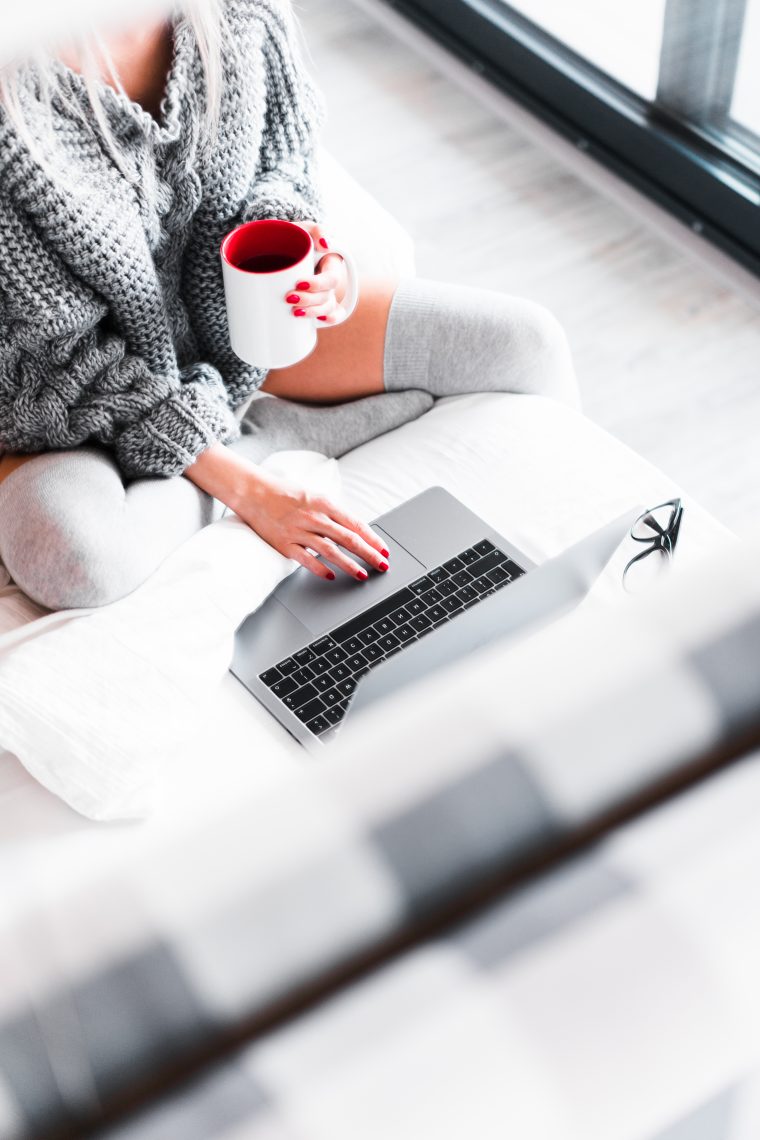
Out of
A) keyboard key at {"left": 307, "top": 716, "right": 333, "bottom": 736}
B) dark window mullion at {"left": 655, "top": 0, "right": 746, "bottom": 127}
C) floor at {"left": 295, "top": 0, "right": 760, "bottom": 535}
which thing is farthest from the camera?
dark window mullion at {"left": 655, "top": 0, "right": 746, "bottom": 127}

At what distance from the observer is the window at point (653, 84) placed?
1909mm

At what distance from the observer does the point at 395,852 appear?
111 millimetres

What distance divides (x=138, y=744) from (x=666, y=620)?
3.06ft

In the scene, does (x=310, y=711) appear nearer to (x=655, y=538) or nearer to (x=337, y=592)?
(x=337, y=592)

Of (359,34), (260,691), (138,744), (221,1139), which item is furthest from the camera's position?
(359,34)

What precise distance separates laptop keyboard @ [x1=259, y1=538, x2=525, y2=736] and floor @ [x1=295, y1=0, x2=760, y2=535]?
539mm

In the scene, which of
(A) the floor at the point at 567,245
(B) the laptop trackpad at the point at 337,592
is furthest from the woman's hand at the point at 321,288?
(A) the floor at the point at 567,245

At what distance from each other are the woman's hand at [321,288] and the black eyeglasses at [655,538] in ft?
1.17

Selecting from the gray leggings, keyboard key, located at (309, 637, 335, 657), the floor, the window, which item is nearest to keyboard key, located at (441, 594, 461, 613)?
keyboard key, located at (309, 637, 335, 657)

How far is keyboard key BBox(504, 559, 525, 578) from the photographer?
1.18m

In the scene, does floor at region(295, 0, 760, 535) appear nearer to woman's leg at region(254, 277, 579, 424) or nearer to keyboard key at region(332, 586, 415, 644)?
woman's leg at region(254, 277, 579, 424)

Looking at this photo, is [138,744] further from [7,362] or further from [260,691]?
[7,362]

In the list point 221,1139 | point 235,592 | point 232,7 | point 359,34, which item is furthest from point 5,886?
point 359,34

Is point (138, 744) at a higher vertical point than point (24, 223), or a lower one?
lower
